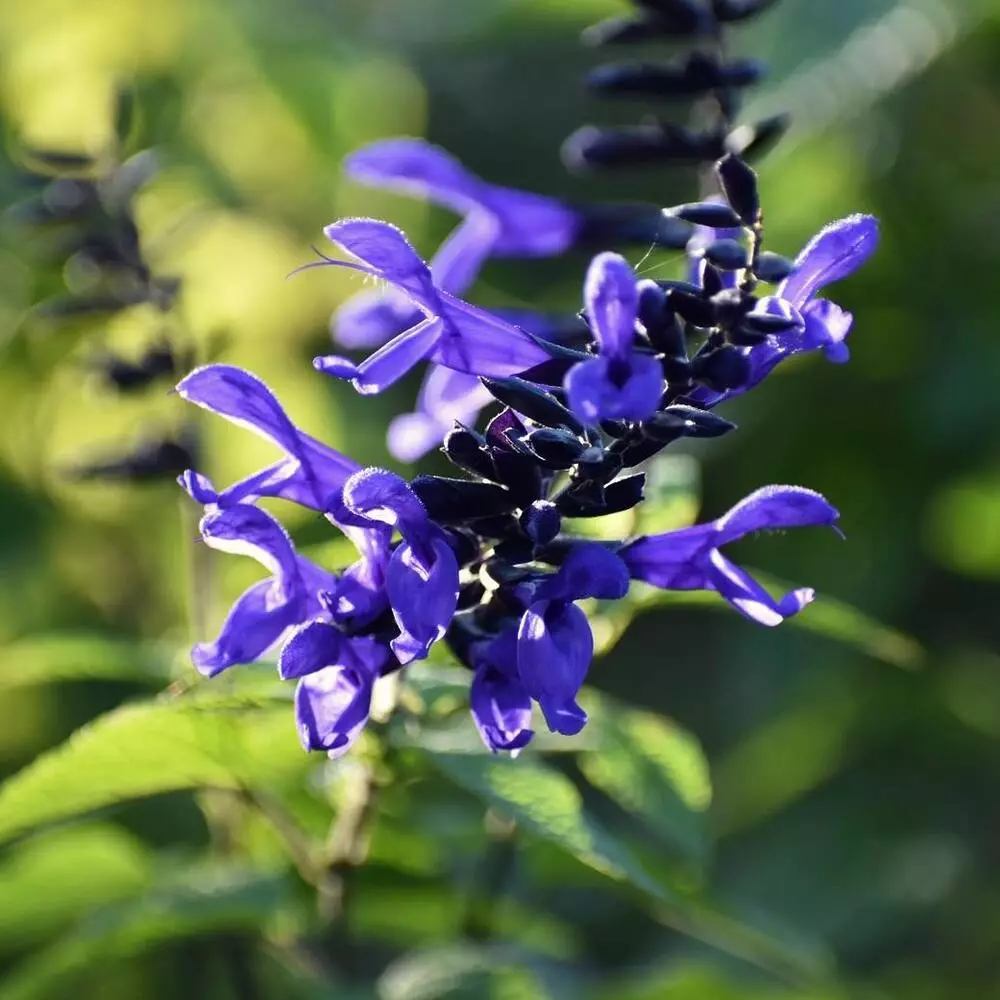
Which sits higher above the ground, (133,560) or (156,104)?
(156,104)

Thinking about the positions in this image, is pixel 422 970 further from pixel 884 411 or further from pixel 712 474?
pixel 884 411

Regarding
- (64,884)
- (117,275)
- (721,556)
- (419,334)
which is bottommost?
(64,884)

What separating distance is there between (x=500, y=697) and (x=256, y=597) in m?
0.19

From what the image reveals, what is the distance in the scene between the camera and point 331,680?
964mm

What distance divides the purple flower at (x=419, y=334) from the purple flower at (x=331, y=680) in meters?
0.18

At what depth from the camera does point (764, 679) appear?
218 centimetres

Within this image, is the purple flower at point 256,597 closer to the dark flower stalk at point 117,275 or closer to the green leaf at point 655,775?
the green leaf at point 655,775

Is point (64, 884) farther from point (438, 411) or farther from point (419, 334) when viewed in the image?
point (419, 334)

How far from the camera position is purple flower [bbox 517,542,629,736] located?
90 centimetres

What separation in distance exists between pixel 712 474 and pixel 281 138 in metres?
1.25

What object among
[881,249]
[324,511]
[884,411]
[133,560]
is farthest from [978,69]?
[324,511]

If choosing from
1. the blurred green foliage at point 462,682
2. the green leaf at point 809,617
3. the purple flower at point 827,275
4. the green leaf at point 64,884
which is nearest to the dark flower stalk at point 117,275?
the blurred green foliage at point 462,682

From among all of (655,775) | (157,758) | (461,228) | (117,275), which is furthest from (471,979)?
(117,275)

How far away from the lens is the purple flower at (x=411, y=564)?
0.88m
